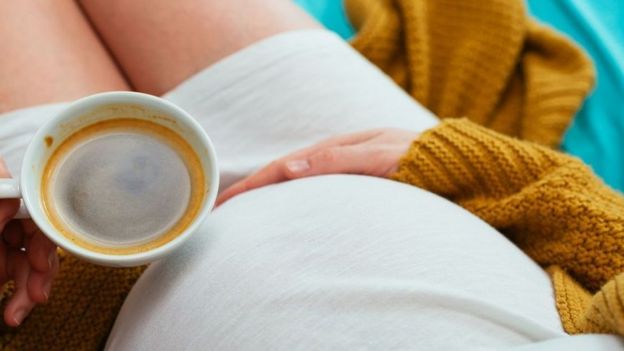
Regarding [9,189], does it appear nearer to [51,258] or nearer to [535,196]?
[51,258]

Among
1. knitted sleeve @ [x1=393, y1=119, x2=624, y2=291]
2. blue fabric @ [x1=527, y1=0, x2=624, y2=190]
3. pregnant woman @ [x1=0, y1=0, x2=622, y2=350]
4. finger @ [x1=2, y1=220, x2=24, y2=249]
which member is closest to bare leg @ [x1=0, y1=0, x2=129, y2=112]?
pregnant woman @ [x1=0, y1=0, x2=622, y2=350]

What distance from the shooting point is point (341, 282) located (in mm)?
539

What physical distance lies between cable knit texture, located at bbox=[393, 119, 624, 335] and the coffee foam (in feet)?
0.83

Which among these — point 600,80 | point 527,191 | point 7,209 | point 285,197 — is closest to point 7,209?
point 7,209

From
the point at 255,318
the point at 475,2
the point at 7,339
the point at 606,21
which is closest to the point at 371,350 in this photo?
the point at 255,318

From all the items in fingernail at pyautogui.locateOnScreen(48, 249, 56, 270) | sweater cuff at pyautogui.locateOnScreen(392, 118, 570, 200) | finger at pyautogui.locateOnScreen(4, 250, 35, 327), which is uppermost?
sweater cuff at pyautogui.locateOnScreen(392, 118, 570, 200)

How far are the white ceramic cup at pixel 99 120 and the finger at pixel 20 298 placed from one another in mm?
89

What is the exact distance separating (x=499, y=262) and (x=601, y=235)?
0.12 metres

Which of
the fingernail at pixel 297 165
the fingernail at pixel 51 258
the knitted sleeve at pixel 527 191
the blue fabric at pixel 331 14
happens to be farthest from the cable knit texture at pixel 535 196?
the blue fabric at pixel 331 14

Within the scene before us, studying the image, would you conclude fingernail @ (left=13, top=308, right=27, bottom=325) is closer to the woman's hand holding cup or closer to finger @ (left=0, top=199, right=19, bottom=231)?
the woman's hand holding cup

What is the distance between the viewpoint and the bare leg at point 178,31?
791 mm

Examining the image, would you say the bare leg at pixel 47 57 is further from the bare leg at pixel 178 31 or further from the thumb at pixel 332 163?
the thumb at pixel 332 163

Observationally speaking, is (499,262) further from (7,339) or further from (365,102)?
(7,339)

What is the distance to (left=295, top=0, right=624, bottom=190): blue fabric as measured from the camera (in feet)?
3.22
